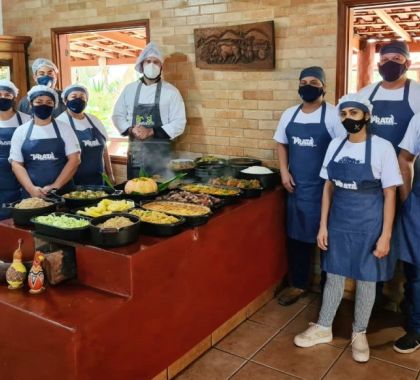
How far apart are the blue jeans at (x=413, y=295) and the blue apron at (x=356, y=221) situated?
7.0 inches

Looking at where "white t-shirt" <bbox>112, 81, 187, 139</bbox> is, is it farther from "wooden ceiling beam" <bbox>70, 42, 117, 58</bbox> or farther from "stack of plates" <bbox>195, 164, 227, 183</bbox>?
"wooden ceiling beam" <bbox>70, 42, 117, 58</bbox>

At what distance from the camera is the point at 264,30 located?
A: 4359 mm

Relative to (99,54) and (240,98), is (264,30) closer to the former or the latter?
(240,98)

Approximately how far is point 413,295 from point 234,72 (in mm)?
2484

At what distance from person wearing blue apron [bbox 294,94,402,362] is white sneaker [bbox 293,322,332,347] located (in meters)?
0.21

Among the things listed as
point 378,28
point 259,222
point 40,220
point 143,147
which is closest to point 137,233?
point 40,220

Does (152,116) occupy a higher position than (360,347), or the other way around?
(152,116)

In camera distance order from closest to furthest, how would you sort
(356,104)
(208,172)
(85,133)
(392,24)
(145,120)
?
(356,104) < (208,172) < (85,133) < (145,120) < (392,24)

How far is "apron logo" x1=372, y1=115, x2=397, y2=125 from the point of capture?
11.5 feet

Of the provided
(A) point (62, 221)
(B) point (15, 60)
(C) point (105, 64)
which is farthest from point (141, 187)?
(C) point (105, 64)

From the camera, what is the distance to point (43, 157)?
4.01 meters

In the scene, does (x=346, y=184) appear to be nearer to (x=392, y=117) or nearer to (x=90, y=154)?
(x=392, y=117)

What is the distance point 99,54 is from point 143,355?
23.8ft

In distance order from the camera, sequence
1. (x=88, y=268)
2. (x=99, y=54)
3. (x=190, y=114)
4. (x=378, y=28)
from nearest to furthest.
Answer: (x=88, y=268) < (x=190, y=114) < (x=378, y=28) < (x=99, y=54)
